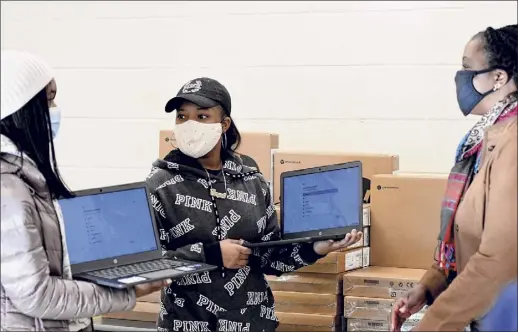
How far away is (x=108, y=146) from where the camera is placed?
167 inches

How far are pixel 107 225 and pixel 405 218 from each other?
143 centimetres

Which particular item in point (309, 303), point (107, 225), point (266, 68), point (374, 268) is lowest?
point (309, 303)

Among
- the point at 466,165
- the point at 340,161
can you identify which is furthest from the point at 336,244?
the point at 340,161

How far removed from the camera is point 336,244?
7.14ft

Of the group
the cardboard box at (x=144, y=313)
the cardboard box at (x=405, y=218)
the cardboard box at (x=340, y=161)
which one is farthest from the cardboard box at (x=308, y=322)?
the cardboard box at (x=144, y=313)

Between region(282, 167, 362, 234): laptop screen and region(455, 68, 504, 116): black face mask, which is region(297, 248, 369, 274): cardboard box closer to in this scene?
region(282, 167, 362, 234): laptop screen

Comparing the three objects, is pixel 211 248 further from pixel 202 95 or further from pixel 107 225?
pixel 202 95

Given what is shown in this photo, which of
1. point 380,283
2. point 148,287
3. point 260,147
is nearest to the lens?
point 148,287

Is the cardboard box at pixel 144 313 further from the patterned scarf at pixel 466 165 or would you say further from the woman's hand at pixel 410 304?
the patterned scarf at pixel 466 165

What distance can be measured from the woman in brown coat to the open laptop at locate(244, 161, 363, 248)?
0.27m

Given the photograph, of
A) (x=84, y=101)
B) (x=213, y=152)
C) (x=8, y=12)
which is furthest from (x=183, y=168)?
(x=8, y=12)

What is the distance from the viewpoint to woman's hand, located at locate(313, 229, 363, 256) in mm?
2133

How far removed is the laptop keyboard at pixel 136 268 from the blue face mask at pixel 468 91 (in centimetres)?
82

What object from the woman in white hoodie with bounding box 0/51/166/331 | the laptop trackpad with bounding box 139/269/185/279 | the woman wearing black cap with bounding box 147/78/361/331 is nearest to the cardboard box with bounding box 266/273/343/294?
the woman wearing black cap with bounding box 147/78/361/331
